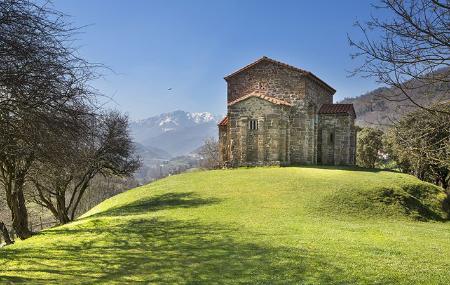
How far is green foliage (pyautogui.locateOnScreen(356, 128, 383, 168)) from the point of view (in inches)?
2035

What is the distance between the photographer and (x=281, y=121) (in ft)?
104

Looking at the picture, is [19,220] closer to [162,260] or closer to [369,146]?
[162,260]

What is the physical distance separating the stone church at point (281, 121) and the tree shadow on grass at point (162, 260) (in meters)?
18.0

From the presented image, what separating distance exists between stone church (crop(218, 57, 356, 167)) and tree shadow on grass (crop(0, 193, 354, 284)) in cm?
1797

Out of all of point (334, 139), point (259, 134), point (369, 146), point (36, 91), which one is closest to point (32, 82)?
point (36, 91)

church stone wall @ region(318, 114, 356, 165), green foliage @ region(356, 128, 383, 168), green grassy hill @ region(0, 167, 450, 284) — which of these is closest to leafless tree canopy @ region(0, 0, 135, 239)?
green grassy hill @ region(0, 167, 450, 284)

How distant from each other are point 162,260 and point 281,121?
23216 mm

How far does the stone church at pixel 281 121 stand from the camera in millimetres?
31703

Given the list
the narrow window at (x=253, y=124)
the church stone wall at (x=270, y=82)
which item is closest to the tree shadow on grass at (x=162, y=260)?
the narrow window at (x=253, y=124)

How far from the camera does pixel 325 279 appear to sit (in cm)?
857

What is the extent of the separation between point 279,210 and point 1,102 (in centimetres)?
1279

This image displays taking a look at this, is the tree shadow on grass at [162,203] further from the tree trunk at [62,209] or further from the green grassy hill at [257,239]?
the tree trunk at [62,209]

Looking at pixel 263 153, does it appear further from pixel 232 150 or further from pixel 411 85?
pixel 411 85

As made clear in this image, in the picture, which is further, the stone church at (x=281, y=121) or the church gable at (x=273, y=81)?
the church gable at (x=273, y=81)
